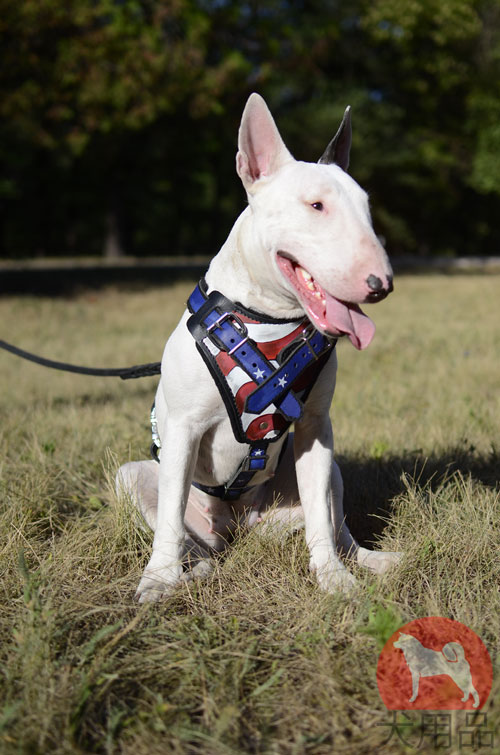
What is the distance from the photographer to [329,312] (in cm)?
193

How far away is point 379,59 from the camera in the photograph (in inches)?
950

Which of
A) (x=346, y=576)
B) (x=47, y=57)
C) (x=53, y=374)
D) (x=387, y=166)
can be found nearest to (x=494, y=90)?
(x=387, y=166)

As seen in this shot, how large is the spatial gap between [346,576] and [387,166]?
80.8ft

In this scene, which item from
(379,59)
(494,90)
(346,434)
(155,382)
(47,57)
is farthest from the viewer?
(379,59)

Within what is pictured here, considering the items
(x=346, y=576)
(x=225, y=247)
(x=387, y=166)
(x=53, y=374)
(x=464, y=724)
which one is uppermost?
Answer: (x=225, y=247)

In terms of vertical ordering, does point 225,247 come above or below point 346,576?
above

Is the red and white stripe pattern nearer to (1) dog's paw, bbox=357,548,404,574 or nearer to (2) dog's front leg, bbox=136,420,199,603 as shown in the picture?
(2) dog's front leg, bbox=136,420,199,603

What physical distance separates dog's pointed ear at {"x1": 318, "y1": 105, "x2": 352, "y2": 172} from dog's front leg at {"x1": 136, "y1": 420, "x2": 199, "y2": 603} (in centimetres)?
106

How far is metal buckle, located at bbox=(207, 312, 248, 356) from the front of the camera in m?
2.15

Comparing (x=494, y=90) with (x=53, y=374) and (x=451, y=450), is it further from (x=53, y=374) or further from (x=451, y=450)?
(x=451, y=450)

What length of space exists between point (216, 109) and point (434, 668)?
49.0 feet

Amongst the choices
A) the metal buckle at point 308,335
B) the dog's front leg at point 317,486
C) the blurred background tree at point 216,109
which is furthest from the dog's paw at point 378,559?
the blurred background tree at point 216,109

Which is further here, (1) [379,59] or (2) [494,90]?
(1) [379,59]

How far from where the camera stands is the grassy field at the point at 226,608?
155cm
